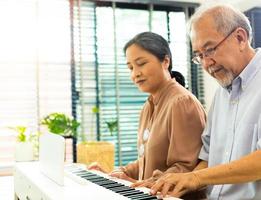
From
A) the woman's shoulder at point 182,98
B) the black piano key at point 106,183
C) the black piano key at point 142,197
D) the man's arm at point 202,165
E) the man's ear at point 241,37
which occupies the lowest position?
the black piano key at point 106,183

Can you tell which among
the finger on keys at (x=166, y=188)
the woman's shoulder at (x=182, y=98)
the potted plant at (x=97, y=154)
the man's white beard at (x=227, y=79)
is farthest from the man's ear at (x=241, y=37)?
the potted plant at (x=97, y=154)

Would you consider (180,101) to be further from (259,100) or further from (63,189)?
(63,189)

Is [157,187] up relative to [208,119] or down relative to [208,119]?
down

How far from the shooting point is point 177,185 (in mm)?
1146

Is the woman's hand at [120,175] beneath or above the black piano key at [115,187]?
beneath

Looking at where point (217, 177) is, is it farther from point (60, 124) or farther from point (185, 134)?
point (60, 124)

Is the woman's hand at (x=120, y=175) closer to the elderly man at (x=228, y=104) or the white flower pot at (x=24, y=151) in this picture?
the elderly man at (x=228, y=104)

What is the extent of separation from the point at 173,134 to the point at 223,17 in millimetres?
485

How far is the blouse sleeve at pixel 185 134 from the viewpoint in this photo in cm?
145

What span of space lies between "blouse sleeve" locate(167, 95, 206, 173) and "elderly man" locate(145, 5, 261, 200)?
92 mm

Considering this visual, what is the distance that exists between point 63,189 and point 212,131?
60cm

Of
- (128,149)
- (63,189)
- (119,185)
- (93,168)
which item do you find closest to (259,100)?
(119,185)

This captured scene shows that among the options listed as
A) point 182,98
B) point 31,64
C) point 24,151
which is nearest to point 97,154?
point 24,151

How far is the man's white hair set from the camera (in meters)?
1.28
